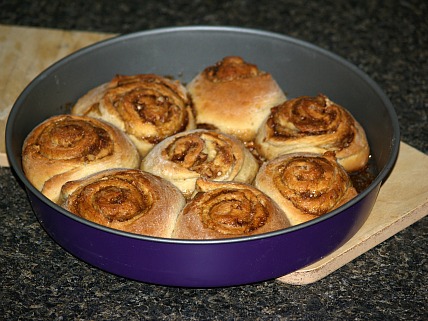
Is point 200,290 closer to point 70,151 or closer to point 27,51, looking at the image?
point 70,151

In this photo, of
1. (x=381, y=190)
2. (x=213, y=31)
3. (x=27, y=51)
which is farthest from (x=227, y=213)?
(x=27, y=51)

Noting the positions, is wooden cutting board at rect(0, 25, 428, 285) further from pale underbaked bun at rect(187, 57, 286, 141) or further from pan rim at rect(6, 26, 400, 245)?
pale underbaked bun at rect(187, 57, 286, 141)

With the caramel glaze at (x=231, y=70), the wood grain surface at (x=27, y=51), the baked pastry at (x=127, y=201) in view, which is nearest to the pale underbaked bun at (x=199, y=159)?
the baked pastry at (x=127, y=201)

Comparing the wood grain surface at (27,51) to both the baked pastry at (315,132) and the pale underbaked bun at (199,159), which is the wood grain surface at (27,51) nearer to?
the pale underbaked bun at (199,159)

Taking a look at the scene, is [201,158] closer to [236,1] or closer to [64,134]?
[64,134]

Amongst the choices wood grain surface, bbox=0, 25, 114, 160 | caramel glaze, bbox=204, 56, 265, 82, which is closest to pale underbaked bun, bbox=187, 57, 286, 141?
caramel glaze, bbox=204, 56, 265, 82

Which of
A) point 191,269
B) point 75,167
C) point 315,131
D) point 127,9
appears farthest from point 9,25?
point 191,269
